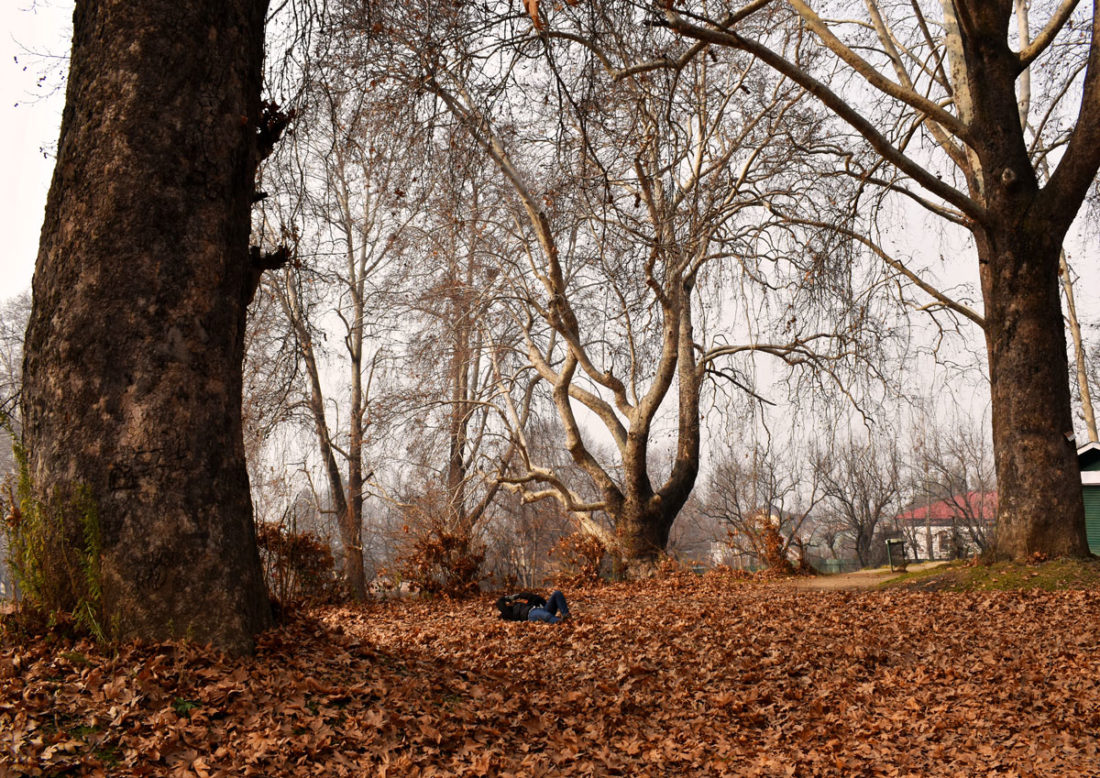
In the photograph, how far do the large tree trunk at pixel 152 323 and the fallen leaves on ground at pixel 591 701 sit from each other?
0.39 meters

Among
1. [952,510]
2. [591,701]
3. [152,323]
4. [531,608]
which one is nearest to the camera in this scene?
[152,323]

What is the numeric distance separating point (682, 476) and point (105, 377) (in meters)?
10.7

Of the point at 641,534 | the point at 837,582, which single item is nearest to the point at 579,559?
the point at 641,534

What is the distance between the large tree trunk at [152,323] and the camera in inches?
146

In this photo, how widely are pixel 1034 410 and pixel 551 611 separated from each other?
5770 millimetres

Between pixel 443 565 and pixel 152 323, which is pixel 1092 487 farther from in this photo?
pixel 152 323

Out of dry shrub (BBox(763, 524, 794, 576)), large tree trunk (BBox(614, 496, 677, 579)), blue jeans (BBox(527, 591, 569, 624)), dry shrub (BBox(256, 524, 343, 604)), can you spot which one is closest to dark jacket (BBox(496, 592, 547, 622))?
blue jeans (BBox(527, 591, 569, 624))

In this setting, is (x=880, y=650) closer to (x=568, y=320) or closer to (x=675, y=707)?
(x=675, y=707)

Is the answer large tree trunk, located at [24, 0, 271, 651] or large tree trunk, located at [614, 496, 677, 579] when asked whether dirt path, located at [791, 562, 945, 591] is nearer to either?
large tree trunk, located at [614, 496, 677, 579]

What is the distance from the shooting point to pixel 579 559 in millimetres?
13102

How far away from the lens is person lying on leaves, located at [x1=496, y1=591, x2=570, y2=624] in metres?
7.20

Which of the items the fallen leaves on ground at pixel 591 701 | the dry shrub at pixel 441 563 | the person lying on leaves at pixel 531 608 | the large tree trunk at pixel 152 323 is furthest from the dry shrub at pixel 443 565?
the large tree trunk at pixel 152 323

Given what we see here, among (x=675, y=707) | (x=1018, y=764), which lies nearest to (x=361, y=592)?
(x=675, y=707)

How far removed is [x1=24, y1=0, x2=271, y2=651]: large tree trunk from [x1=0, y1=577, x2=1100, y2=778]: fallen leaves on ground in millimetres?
386
